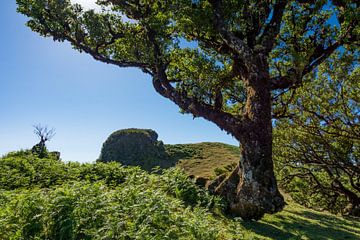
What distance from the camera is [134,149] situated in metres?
63.6

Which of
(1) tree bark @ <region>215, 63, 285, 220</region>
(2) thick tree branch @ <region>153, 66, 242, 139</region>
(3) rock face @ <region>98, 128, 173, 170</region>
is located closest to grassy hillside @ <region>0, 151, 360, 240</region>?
(1) tree bark @ <region>215, 63, 285, 220</region>

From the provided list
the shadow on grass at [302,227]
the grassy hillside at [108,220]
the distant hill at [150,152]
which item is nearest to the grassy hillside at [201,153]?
the distant hill at [150,152]

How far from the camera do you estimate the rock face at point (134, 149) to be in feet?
201

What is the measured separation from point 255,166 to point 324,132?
41.9 feet

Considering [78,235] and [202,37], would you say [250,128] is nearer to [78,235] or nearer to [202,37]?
[202,37]

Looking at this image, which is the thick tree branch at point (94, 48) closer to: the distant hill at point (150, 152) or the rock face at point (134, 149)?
the distant hill at point (150, 152)

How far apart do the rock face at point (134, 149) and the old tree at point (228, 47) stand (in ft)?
148

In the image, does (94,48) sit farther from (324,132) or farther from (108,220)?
(324,132)

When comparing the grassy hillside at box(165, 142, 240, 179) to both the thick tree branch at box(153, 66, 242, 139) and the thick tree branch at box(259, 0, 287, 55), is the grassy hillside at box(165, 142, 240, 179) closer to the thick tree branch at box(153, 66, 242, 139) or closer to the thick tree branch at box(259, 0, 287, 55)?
the thick tree branch at box(153, 66, 242, 139)

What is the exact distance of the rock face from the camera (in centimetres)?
6112

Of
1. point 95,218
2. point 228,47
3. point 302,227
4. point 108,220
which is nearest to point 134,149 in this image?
point 228,47

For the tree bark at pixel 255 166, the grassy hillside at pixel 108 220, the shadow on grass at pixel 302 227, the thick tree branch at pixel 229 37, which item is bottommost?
the shadow on grass at pixel 302 227

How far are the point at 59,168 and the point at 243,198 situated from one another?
33.5ft

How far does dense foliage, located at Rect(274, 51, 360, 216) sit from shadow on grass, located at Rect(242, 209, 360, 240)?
6982 millimetres
